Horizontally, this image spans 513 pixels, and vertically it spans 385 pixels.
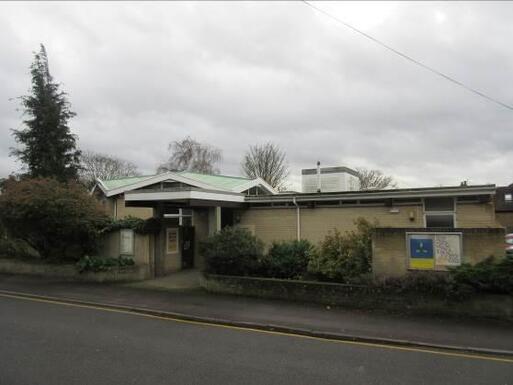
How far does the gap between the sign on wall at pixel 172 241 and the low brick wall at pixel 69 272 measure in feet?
4.96

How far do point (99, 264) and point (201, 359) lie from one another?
387 inches

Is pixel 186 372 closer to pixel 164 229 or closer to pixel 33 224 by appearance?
pixel 164 229

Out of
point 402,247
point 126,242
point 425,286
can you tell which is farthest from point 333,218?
point 126,242

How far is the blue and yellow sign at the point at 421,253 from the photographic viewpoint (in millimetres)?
10711

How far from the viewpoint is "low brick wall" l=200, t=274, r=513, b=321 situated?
956 centimetres

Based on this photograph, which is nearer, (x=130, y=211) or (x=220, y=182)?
(x=220, y=182)

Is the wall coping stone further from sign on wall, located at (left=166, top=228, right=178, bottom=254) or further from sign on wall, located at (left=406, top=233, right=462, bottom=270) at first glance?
sign on wall, located at (left=166, top=228, right=178, bottom=254)

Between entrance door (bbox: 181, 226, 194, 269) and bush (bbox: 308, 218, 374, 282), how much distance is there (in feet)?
22.6

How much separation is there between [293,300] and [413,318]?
3047 millimetres

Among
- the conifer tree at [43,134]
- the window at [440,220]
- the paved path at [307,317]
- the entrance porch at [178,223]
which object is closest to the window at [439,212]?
the window at [440,220]

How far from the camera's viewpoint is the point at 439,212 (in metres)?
14.9

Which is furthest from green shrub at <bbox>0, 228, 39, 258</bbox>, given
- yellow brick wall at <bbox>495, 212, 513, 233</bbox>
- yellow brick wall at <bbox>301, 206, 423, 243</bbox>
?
yellow brick wall at <bbox>495, 212, 513, 233</bbox>

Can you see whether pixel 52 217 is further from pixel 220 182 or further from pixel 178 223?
pixel 220 182

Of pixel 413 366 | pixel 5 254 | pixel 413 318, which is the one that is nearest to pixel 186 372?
pixel 413 366
